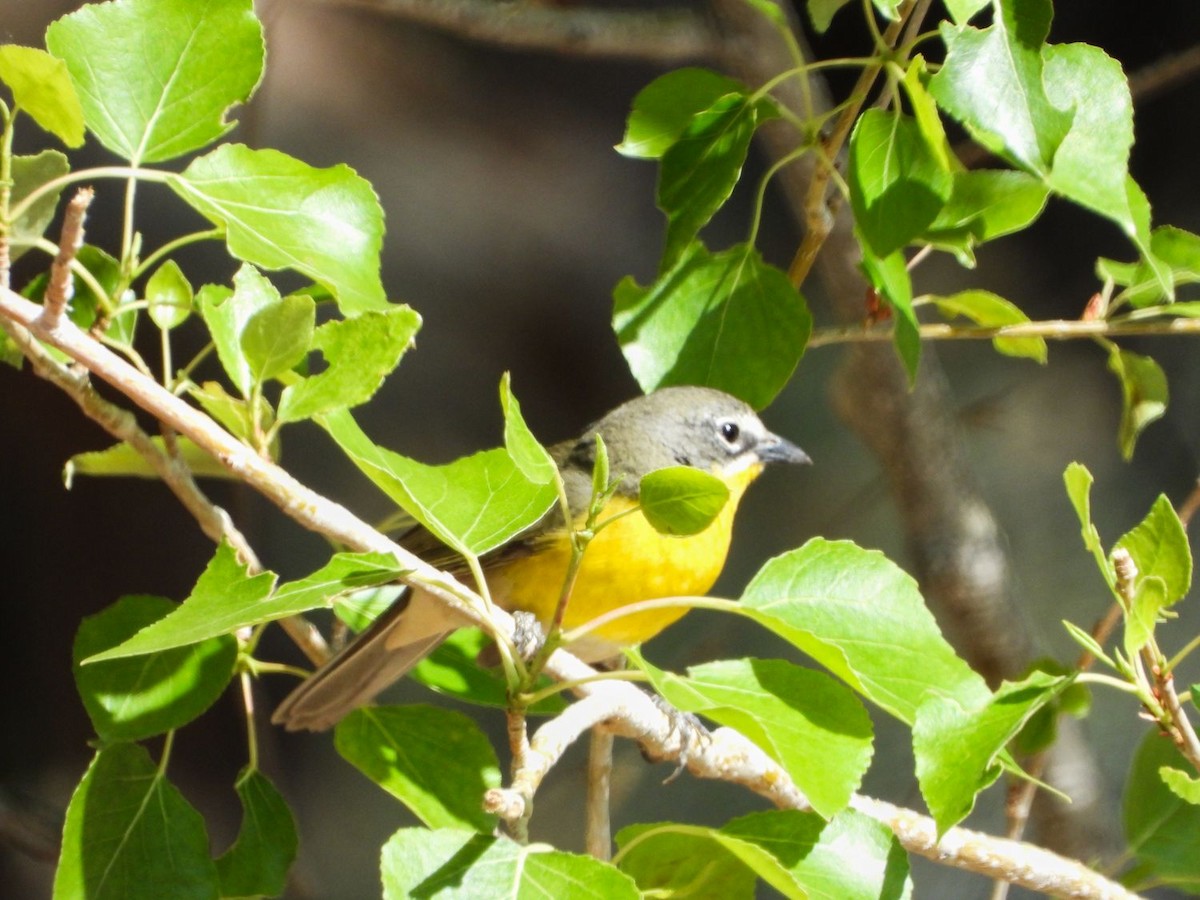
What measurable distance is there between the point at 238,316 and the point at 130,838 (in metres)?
0.42

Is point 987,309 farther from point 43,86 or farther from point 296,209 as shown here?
point 43,86

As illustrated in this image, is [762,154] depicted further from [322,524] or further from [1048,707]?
[322,524]

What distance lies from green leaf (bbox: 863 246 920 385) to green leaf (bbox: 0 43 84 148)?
0.55 metres

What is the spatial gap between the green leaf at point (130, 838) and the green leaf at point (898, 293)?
0.67m

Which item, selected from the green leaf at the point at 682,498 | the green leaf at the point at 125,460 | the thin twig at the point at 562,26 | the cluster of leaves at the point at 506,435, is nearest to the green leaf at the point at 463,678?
the cluster of leaves at the point at 506,435

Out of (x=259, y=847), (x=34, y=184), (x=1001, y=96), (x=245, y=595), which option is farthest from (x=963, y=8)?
(x=259, y=847)

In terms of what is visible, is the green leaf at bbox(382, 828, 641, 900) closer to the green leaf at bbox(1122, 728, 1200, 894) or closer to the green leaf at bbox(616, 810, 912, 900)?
the green leaf at bbox(616, 810, 912, 900)

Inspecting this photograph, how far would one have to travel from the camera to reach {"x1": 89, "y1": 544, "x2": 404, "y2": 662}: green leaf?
0.59 m

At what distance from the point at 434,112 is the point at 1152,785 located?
129 centimetres

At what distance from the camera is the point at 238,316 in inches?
31.1

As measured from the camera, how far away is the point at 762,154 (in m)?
1.80

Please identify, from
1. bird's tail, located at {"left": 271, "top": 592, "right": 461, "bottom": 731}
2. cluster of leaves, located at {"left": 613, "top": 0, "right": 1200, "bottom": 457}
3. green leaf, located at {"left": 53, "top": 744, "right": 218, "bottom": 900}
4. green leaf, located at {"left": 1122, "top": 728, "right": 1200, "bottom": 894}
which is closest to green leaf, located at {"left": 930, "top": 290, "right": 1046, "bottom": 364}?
cluster of leaves, located at {"left": 613, "top": 0, "right": 1200, "bottom": 457}

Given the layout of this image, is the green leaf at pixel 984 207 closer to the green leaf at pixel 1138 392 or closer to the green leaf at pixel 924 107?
the green leaf at pixel 924 107

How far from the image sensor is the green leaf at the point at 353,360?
695mm
